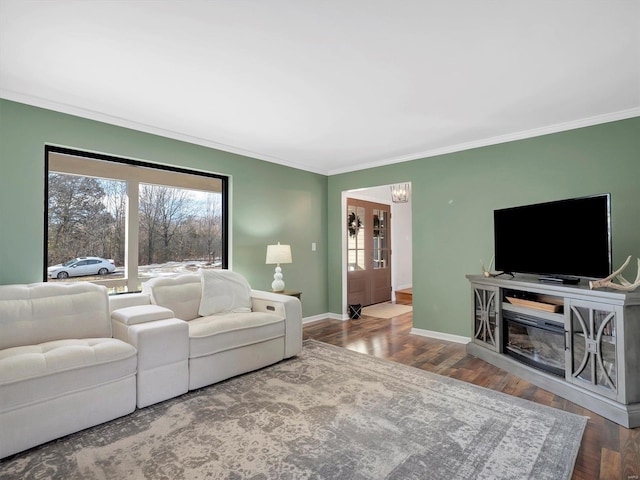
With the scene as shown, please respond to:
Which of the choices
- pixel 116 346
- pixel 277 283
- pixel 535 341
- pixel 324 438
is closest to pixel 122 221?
pixel 116 346

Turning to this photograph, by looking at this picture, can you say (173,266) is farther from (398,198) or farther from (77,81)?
(398,198)

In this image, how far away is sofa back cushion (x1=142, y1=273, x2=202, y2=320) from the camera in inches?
128

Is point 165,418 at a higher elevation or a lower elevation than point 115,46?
lower

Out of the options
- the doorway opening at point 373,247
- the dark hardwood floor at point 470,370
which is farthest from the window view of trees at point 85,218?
the doorway opening at point 373,247

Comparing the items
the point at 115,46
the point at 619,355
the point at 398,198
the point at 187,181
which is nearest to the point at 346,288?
the point at 398,198

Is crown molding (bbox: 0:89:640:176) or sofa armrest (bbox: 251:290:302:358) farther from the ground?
crown molding (bbox: 0:89:640:176)

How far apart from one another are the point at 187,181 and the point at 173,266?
1.04 metres

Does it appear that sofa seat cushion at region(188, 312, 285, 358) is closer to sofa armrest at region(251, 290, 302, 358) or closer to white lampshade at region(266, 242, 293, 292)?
sofa armrest at region(251, 290, 302, 358)

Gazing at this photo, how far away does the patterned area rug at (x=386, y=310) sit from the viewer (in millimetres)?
5837

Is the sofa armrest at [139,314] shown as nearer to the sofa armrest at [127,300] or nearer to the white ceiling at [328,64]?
the sofa armrest at [127,300]

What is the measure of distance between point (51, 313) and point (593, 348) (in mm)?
4016

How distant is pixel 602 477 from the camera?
1728 millimetres

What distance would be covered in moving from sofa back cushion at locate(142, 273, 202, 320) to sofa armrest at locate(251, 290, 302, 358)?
67cm

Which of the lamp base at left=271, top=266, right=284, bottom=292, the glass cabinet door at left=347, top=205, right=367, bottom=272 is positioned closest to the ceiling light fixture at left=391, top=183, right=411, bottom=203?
the glass cabinet door at left=347, top=205, right=367, bottom=272
